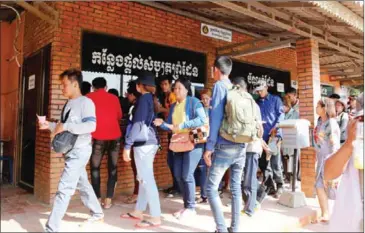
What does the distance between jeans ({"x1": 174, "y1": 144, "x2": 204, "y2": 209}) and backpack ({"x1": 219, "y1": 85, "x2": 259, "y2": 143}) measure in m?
0.87

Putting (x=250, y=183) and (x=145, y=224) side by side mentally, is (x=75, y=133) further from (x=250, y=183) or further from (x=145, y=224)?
(x=250, y=183)

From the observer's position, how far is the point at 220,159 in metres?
3.56

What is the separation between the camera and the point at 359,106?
189 cm

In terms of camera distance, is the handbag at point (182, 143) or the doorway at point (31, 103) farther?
the doorway at point (31, 103)

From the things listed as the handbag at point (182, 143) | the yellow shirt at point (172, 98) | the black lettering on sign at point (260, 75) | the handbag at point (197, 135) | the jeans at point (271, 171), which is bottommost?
the jeans at point (271, 171)

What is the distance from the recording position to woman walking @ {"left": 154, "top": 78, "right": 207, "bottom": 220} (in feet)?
13.9

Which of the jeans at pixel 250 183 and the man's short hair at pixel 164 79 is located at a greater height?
the man's short hair at pixel 164 79

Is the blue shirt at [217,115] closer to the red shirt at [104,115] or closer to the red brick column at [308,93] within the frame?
the red shirt at [104,115]

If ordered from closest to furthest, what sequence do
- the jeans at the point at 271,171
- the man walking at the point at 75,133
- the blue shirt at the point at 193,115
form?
the man walking at the point at 75,133, the blue shirt at the point at 193,115, the jeans at the point at 271,171

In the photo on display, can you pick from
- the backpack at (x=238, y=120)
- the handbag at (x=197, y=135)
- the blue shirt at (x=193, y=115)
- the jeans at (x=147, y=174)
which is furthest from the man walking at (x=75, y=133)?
the backpack at (x=238, y=120)

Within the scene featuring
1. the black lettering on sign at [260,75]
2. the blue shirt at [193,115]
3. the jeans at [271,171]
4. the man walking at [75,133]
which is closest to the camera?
the man walking at [75,133]

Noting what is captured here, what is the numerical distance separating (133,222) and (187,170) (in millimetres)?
918

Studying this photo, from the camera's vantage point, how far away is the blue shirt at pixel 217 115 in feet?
11.5

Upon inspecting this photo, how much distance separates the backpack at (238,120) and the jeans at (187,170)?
2.87ft
